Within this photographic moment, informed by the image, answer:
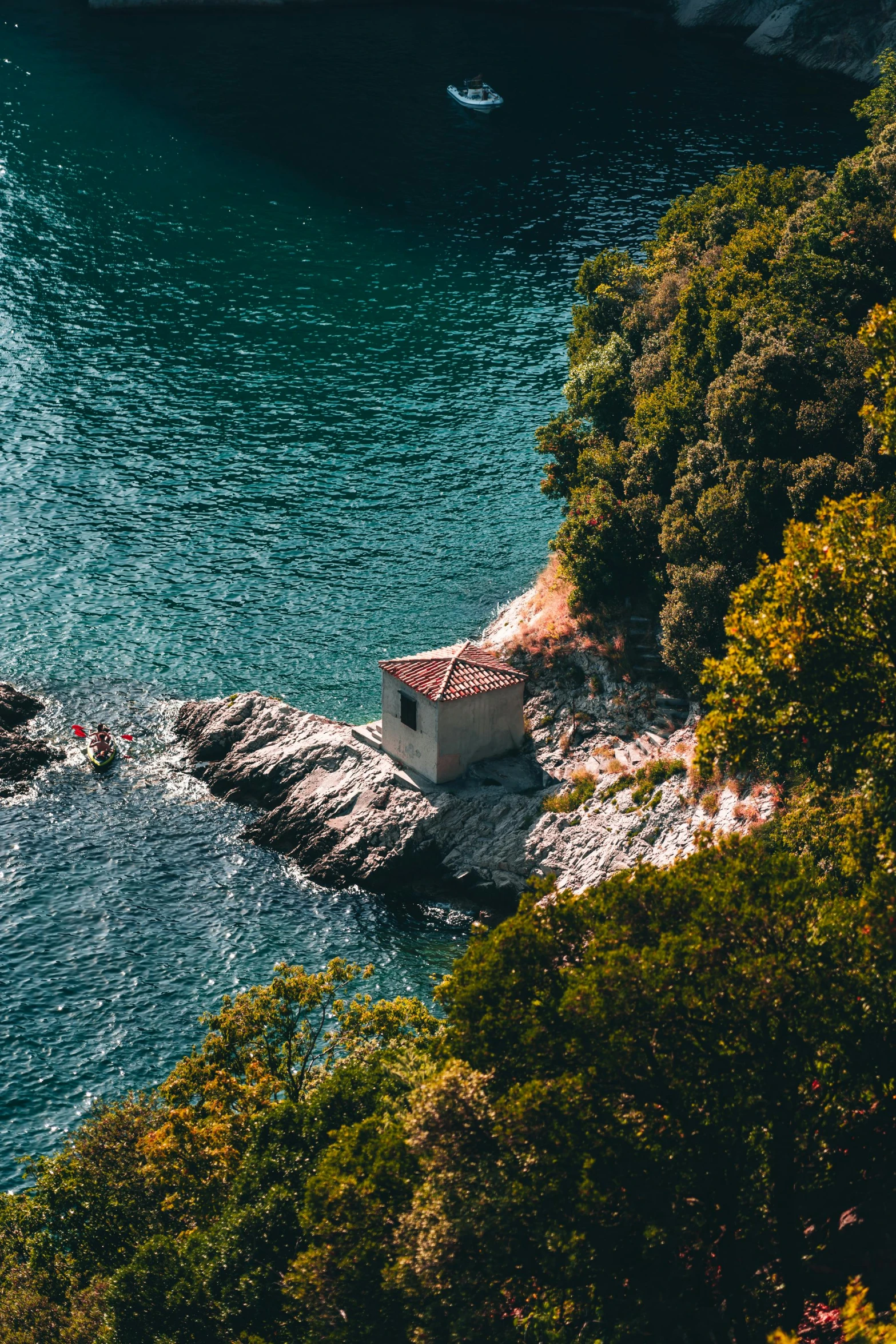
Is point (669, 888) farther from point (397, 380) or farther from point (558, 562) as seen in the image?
point (397, 380)

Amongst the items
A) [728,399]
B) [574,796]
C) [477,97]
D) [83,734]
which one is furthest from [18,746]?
[477,97]

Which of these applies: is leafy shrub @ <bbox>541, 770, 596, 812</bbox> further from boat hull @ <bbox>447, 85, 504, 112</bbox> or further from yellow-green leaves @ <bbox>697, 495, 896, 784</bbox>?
boat hull @ <bbox>447, 85, 504, 112</bbox>

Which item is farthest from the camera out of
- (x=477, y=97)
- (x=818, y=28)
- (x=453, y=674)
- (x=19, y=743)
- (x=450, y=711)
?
(x=818, y=28)

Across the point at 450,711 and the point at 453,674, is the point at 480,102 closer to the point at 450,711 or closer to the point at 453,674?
the point at 453,674

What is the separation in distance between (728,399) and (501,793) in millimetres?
22032

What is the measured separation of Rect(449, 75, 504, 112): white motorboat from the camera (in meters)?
168

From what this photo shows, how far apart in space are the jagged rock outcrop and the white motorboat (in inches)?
4326

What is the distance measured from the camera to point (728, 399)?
68.2 metres

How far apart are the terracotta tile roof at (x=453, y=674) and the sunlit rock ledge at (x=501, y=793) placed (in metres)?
3.62

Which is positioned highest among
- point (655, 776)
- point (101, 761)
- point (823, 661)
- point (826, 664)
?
point (823, 661)

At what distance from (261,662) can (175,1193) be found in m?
45.1

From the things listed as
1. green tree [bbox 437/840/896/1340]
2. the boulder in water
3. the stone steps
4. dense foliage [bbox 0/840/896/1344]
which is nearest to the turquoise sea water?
the boulder in water

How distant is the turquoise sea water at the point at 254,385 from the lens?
69.5 m

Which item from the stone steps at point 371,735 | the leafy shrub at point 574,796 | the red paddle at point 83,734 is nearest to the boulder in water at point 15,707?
the red paddle at point 83,734
